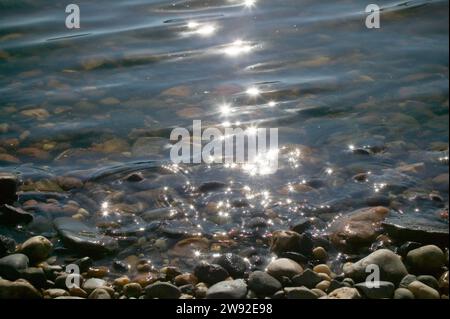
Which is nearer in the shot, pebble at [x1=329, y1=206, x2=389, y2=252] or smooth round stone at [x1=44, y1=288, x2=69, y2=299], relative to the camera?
smooth round stone at [x1=44, y1=288, x2=69, y2=299]

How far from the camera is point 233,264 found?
526cm

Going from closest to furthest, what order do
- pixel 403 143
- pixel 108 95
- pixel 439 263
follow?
1. pixel 439 263
2. pixel 403 143
3. pixel 108 95

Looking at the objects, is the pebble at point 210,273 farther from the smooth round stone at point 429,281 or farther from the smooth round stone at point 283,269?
the smooth round stone at point 429,281

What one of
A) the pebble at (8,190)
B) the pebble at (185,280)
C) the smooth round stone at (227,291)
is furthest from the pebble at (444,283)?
the pebble at (8,190)

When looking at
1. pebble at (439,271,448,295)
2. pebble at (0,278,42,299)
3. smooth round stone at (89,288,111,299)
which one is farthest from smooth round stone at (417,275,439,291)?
pebble at (0,278,42,299)

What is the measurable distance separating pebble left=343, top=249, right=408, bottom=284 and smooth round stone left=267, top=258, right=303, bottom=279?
38cm

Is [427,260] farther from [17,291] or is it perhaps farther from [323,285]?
[17,291]

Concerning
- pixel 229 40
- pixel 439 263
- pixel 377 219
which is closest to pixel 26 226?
pixel 377 219

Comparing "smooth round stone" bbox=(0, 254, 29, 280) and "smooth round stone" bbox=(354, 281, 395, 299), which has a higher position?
"smooth round stone" bbox=(0, 254, 29, 280)

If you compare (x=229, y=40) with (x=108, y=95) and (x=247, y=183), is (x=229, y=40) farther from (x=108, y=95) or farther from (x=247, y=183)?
(x=247, y=183)

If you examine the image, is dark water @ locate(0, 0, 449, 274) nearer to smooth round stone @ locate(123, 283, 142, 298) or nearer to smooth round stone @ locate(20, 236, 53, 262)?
smooth round stone @ locate(20, 236, 53, 262)

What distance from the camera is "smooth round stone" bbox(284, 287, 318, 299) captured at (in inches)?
190
